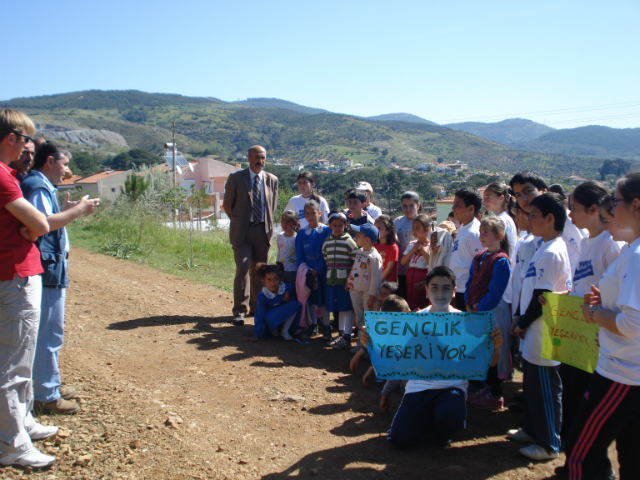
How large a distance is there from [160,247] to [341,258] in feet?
29.9

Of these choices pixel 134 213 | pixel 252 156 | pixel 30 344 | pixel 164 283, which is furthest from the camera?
pixel 134 213

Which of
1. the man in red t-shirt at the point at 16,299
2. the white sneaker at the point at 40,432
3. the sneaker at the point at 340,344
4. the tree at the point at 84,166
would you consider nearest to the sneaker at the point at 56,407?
the white sneaker at the point at 40,432

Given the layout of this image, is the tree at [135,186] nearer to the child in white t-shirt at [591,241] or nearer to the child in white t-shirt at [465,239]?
the child in white t-shirt at [465,239]

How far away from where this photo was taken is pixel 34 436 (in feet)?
10.9

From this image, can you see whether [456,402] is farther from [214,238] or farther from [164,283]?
[214,238]

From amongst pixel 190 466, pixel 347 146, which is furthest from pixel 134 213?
pixel 347 146

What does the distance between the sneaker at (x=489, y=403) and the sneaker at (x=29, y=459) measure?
347 cm

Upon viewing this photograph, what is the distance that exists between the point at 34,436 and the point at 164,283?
5976mm

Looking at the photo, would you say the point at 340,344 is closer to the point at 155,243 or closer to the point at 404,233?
the point at 404,233

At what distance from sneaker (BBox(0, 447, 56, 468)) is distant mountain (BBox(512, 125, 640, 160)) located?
10076 centimetres

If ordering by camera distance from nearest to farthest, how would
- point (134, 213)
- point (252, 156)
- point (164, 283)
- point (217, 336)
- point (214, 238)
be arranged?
1. point (217, 336)
2. point (252, 156)
3. point (164, 283)
4. point (214, 238)
5. point (134, 213)

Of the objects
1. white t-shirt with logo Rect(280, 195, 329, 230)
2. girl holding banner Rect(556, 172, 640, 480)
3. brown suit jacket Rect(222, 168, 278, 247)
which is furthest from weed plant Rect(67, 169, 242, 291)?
girl holding banner Rect(556, 172, 640, 480)

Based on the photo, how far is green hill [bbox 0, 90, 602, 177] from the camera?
80312 millimetres

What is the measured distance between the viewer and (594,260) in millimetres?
3291
